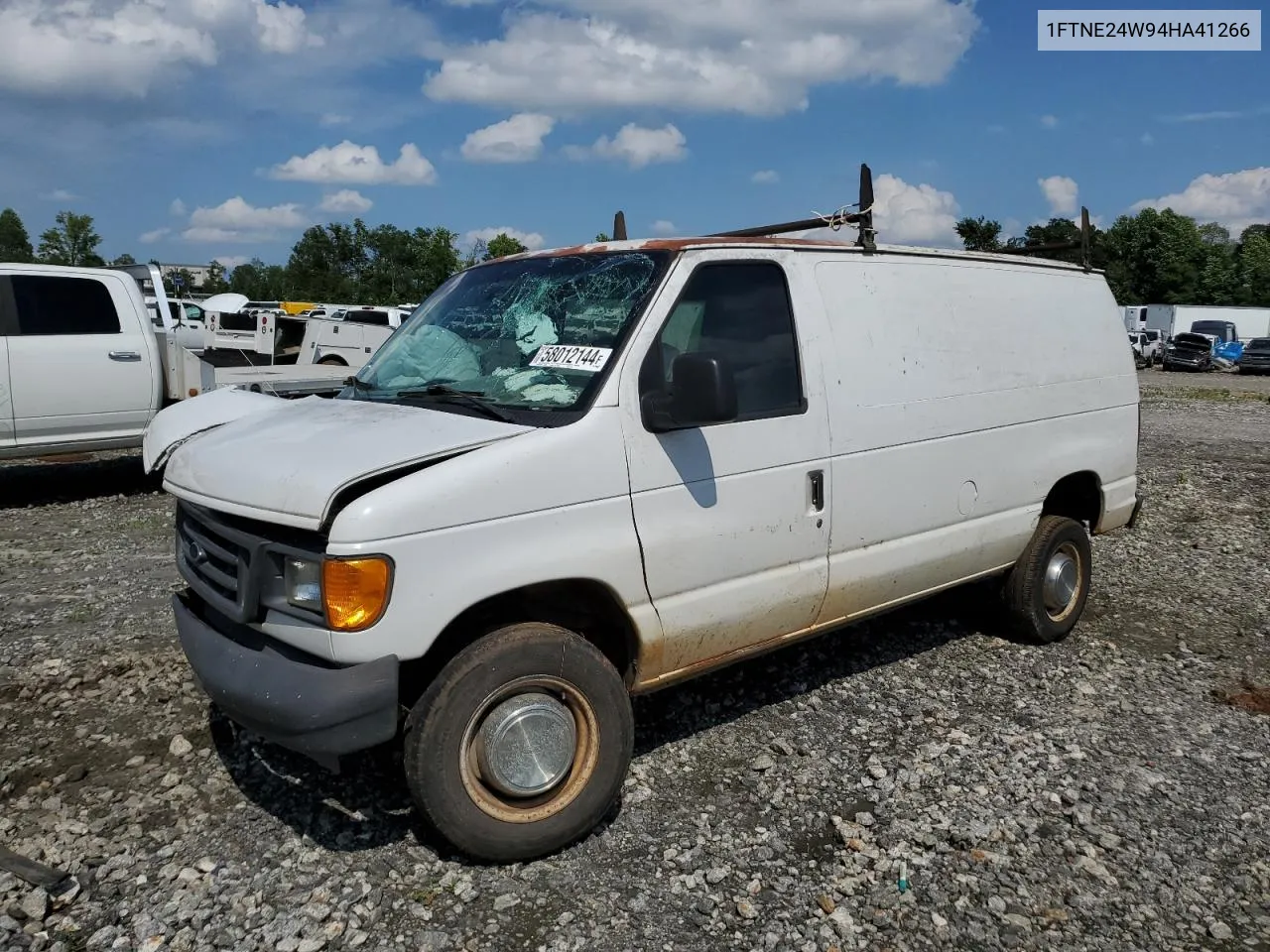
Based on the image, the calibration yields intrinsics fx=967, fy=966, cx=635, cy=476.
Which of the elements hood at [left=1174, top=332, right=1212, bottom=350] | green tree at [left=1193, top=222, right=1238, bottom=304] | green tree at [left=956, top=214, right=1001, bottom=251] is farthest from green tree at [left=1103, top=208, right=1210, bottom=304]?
green tree at [left=956, top=214, right=1001, bottom=251]

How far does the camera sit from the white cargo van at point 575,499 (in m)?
2.98

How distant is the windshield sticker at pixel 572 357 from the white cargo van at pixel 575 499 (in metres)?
0.01

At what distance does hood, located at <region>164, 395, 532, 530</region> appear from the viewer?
295cm

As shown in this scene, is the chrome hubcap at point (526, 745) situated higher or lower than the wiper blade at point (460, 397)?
lower

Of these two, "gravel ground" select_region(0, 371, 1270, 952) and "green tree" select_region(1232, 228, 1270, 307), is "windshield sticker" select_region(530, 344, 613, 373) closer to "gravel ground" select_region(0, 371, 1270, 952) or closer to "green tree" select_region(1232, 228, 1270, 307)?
"gravel ground" select_region(0, 371, 1270, 952)

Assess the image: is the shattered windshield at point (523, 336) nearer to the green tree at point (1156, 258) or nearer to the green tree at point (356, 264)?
the green tree at point (356, 264)

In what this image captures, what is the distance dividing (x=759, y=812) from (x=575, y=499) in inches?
56.6

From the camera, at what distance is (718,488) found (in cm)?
364

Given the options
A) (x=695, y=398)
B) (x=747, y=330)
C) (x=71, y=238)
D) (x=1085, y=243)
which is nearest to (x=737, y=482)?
(x=695, y=398)

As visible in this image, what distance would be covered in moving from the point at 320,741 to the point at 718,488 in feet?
5.38

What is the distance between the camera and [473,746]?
3.17 metres

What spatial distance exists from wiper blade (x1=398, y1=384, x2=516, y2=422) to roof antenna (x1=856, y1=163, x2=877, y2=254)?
1.97 meters

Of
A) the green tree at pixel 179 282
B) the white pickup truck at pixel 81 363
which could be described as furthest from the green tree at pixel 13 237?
the white pickup truck at pixel 81 363

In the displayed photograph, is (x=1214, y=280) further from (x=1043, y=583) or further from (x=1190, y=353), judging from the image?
(x=1043, y=583)
